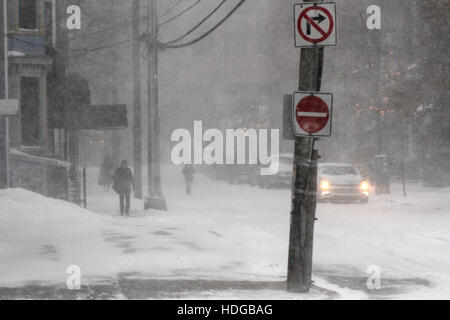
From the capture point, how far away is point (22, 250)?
42.1 feet

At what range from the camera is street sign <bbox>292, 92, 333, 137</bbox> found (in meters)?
9.58

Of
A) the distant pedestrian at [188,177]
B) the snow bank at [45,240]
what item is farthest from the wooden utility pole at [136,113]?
the snow bank at [45,240]

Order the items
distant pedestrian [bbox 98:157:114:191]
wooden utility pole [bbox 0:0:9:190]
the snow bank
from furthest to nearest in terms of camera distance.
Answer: distant pedestrian [bbox 98:157:114:191]
wooden utility pole [bbox 0:0:9:190]
the snow bank

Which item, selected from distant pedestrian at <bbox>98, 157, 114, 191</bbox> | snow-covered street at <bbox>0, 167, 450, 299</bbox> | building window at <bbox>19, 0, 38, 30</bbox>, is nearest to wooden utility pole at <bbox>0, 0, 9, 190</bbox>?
building window at <bbox>19, 0, 38, 30</bbox>

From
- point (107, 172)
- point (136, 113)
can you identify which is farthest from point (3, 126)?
point (107, 172)

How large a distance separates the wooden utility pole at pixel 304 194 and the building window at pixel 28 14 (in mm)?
16975

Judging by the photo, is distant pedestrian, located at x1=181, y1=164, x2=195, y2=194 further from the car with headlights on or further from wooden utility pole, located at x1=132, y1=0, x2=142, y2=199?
the car with headlights on

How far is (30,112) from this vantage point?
25125 millimetres

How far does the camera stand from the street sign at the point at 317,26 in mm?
9609

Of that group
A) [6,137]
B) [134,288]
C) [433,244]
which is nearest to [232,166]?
[6,137]

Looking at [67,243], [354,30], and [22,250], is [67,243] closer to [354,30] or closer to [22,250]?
[22,250]

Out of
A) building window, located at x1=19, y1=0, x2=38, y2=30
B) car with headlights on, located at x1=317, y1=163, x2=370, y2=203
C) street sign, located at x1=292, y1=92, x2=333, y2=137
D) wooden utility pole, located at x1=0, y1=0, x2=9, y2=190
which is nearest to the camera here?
street sign, located at x1=292, y1=92, x2=333, y2=137

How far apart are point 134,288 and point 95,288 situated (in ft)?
1.62

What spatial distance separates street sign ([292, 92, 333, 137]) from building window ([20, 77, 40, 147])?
17.1 m
